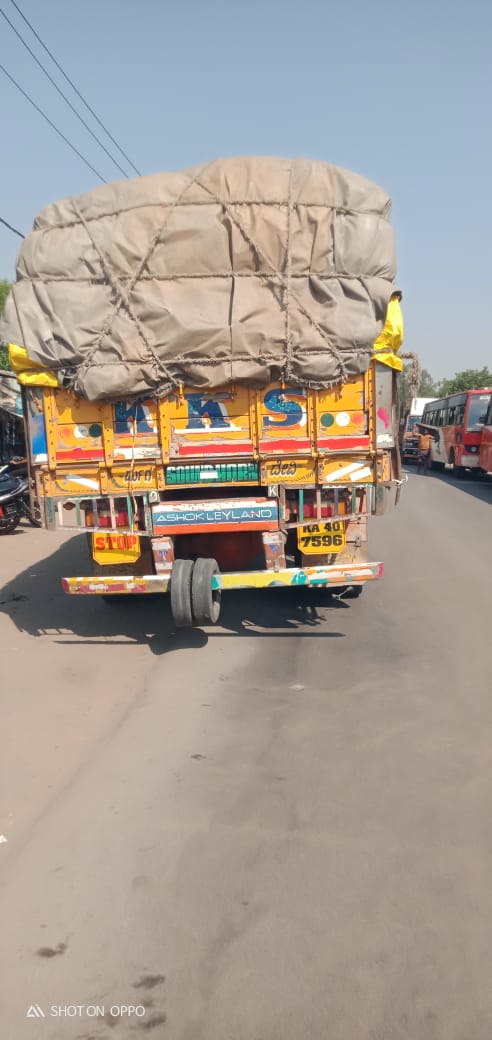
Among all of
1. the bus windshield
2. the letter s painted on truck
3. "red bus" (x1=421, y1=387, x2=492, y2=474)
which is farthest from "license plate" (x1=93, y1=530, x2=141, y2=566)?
the bus windshield

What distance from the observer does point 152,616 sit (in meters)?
8.20

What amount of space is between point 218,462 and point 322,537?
1165 millimetres

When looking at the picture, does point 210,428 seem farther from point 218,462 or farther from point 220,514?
point 220,514

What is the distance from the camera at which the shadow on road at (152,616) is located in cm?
733

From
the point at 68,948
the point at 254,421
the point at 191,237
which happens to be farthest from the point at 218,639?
the point at 68,948

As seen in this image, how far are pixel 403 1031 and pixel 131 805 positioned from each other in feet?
6.15

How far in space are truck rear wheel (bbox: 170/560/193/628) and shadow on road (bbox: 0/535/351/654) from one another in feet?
2.07

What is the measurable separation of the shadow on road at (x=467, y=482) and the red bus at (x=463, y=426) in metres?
0.47

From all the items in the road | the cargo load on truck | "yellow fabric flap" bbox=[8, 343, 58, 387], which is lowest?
the road

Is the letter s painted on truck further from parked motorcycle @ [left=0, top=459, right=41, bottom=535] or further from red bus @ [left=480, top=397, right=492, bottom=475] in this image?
red bus @ [left=480, top=397, right=492, bottom=475]

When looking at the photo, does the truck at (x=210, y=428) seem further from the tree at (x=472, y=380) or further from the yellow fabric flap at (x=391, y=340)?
the tree at (x=472, y=380)

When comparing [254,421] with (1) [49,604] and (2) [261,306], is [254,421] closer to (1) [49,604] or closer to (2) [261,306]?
(2) [261,306]

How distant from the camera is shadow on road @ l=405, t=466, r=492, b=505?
846 inches

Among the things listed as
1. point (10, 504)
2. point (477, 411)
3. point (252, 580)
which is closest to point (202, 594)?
point (252, 580)
